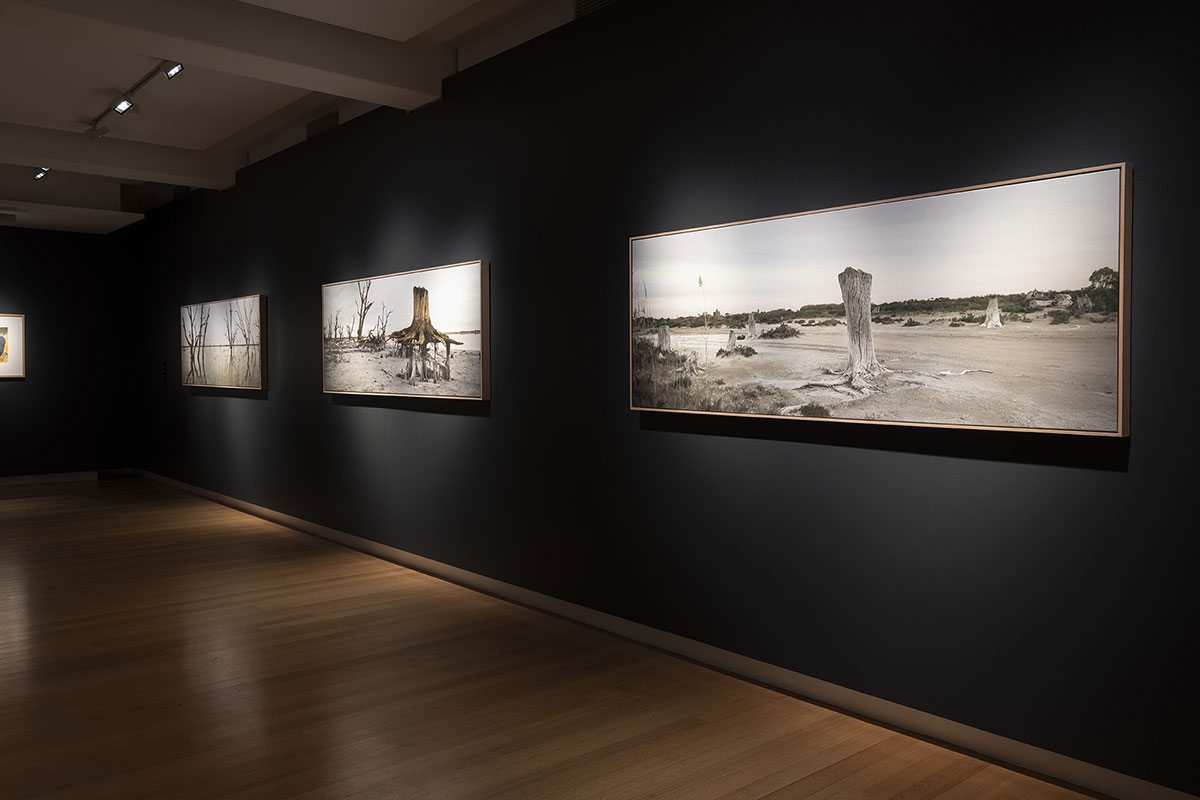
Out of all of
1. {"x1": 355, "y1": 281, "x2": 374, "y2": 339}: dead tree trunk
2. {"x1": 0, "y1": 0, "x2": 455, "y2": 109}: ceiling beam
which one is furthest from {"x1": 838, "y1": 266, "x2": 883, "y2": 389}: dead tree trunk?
{"x1": 355, "y1": 281, "x2": 374, "y2": 339}: dead tree trunk

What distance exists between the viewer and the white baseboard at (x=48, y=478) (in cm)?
1272

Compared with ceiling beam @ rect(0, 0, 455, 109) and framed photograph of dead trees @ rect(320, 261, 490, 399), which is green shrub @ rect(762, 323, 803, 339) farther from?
ceiling beam @ rect(0, 0, 455, 109)

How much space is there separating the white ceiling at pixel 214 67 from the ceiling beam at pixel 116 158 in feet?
0.04

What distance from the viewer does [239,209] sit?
10.0m

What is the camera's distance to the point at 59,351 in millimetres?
13320

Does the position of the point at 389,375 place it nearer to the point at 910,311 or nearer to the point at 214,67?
the point at 214,67

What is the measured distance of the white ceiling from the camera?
18.5 ft

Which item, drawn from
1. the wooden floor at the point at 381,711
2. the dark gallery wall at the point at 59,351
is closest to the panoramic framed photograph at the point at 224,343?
the dark gallery wall at the point at 59,351

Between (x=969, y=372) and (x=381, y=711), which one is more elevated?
(x=969, y=372)

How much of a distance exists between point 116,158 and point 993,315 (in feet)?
29.8

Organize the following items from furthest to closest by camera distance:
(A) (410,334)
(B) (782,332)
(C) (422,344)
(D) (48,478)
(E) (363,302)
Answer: (D) (48,478), (E) (363,302), (A) (410,334), (C) (422,344), (B) (782,332)

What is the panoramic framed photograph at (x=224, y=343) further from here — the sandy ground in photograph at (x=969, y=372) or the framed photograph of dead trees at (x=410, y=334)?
the sandy ground in photograph at (x=969, y=372)

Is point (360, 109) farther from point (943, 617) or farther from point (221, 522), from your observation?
point (943, 617)

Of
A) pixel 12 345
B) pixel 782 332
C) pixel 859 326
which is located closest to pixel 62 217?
pixel 12 345
